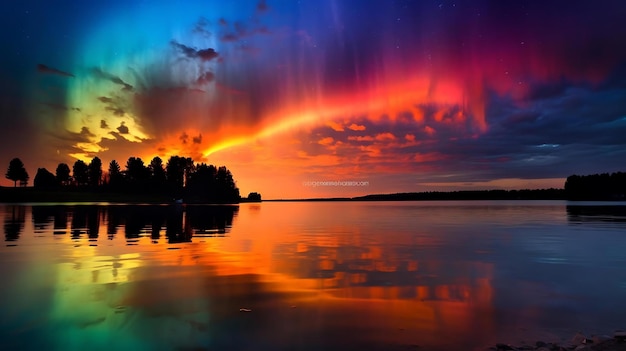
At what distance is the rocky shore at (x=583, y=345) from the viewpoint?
932cm

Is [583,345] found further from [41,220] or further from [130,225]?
[41,220]

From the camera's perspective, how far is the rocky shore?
932 centimetres

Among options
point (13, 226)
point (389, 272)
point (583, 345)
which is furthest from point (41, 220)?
point (583, 345)

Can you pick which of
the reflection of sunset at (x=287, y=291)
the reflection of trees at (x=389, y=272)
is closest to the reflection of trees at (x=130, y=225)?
the reflection of sunset at (x=287, y=291)

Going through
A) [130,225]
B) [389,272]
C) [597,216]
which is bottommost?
[597,216]

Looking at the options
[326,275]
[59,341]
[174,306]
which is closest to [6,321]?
[59,341]

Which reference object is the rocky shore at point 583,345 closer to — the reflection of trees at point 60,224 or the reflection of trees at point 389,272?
the reflection of trees at point 389,272

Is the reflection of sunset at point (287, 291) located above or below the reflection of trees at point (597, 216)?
above

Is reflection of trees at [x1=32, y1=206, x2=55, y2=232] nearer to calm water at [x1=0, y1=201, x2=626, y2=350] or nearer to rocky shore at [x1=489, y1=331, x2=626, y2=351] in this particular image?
calm water at [x1=0, y1=201, x2=626, y2=350]

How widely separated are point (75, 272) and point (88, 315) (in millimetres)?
8605

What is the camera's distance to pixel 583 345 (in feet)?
31.9

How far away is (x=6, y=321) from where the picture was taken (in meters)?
12.0

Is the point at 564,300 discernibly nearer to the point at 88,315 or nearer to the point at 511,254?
the point at 511,254

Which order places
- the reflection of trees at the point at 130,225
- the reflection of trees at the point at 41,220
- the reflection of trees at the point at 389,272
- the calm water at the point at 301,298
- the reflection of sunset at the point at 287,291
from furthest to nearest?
the reflection of trees at the point at 41,220
the reflection of trees at the point at 130,225
the reflection of trees at the point at 389,272
the reflection of sunset at the point at 287,291
the calm water at the point at 301,298
